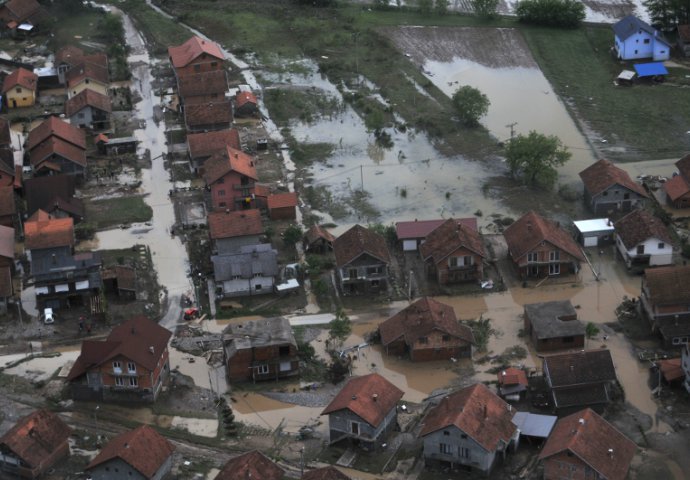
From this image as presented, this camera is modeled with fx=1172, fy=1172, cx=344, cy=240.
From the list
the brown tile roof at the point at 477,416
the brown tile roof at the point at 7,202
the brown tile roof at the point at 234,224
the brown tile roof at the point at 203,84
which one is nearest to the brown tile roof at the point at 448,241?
the brown tile roof at the point at 234,224

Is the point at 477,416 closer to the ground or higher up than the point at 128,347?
closer to the ground

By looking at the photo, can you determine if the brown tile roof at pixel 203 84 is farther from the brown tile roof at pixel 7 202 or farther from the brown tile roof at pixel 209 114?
the brown tile roof at pixel 7 202

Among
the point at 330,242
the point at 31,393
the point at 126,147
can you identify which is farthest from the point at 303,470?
the point at 126,147

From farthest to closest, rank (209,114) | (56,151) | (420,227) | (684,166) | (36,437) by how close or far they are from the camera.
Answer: (209,114), (56,151), (684,166), (420,227), (36,437)

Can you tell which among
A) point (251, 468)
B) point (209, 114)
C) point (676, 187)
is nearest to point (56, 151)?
point (209, 114)

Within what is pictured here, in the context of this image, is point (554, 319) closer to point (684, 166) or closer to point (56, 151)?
point (684, 166)

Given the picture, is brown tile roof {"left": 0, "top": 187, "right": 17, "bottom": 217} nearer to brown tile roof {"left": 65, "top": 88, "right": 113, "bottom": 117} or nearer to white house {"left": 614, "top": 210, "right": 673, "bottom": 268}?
brown tile roof {"left": 65, "top": 88, "right": 113, "bottom": 117}

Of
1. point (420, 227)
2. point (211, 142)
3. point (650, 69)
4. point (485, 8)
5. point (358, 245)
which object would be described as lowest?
point (358, 245)
